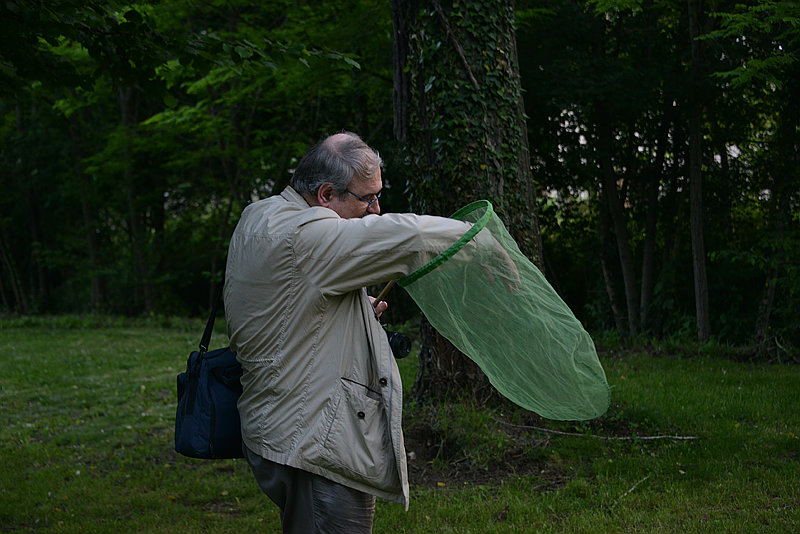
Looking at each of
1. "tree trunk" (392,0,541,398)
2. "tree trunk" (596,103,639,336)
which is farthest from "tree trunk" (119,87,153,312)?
"tree trunk" (392,0,541,398)

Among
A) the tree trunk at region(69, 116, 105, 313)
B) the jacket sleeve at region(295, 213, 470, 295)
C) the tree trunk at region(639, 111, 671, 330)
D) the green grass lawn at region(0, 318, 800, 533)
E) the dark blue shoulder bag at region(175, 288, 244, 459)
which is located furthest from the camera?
the tree trunk at region(69, 116, 105, 313)

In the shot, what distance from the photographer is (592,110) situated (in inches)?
409

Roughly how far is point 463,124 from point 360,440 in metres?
3.39

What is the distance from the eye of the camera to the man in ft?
7.16

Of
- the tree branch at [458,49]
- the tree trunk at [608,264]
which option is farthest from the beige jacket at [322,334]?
the tree trunk at [608,264]

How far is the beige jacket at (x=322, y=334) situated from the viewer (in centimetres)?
217

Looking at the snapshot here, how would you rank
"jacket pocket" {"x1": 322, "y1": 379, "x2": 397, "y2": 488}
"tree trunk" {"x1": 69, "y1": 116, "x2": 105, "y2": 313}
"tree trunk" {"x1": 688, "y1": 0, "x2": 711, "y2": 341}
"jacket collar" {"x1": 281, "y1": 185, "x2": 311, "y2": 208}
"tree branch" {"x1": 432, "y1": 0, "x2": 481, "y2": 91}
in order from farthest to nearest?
"tree trunk" {"x1": 69, "y1": 116, "x2": 105, "y2": 313} < "tree trunk" {"x1": 688, "y1": 0, "x2": 711, "y2": 341} < "tree branch" {"x1": 432, "y1": 0, "x2": 481, "y2": 91} < "jacket collar" {"x1": 281, "y1": 185, "x2": 311, "y2": 208} < "jacket pocket" {"x1": 322, "y1": 379, "x2": 397, "y2": 488}

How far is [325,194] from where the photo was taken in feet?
7.95

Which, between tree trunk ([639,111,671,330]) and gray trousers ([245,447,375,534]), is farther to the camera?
tree trunk ([639,111,671,330])

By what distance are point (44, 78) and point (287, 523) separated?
443 cm

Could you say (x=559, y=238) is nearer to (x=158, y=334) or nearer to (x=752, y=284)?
(x=752, y=284)

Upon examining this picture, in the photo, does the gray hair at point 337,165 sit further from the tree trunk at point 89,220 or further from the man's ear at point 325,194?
the tree trunk at point 89,220

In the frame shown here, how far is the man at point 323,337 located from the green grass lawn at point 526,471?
6.69 ft

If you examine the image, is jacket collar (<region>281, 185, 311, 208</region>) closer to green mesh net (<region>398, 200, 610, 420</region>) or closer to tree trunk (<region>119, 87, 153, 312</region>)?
green mesh net (<region>398, 200, 610, 420</region>)
